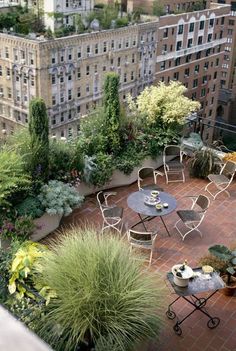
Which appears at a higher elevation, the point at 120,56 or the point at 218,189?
the point at 218,189

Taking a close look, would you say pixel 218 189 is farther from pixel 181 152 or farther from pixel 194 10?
pixel 194 10

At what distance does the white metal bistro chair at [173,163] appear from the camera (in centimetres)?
877

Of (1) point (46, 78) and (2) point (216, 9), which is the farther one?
(2) point (216, 9)

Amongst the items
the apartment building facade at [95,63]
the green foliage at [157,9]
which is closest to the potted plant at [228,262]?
the apartment building facade at [95,63]

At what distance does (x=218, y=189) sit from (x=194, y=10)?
40.0 m

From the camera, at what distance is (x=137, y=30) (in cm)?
3831

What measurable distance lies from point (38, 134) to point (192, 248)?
2977mm

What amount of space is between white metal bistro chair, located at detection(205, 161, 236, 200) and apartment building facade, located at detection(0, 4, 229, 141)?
2282 cm

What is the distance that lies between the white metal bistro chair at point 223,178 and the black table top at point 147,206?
1.54m

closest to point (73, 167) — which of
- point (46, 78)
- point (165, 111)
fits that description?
point (165, 111)

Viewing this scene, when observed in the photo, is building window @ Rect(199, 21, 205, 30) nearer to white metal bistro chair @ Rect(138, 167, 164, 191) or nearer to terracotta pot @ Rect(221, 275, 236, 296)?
white metal bistro chair @ Rect(138, 167, 164, 191)

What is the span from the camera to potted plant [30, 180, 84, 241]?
22.6 feet

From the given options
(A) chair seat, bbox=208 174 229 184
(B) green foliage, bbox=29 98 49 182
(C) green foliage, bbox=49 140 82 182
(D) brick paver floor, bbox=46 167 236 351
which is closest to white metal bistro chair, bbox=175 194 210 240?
(D) brick paver floor, bbox=46 167 236 351

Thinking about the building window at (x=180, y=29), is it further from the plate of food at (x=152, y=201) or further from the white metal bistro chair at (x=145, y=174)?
the plate of food at (x=152, y=201)
